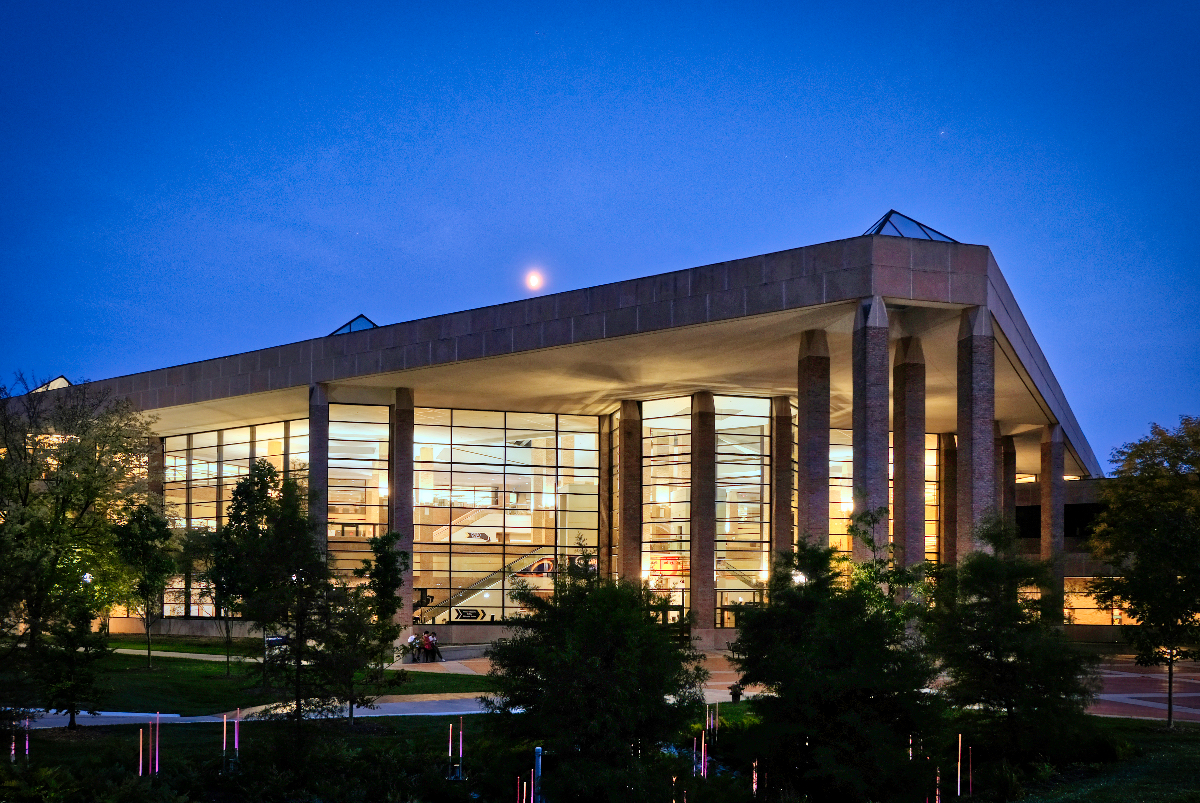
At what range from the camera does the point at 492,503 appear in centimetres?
5075

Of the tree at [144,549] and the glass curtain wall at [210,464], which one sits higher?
the glass curtain wall at [210,464]

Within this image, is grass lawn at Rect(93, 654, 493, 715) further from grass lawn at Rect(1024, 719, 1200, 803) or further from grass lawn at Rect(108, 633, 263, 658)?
grass lawn at Rect(1024, 719, 1200, 803)

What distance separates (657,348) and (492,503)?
1681 centimetres

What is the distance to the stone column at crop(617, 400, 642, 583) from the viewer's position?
157ft

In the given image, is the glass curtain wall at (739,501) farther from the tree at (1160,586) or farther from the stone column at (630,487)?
the tree at (1160,586)

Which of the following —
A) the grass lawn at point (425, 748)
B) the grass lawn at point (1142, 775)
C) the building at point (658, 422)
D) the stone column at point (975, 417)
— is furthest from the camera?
the building at point (658, 422)

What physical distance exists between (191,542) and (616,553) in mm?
19250

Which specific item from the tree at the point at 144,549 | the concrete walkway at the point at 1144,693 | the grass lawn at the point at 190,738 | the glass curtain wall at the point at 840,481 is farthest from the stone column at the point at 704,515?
the grass lawn at the point at 190,738

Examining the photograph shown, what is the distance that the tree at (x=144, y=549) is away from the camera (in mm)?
33469

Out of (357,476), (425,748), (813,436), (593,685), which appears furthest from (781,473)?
(593,685)

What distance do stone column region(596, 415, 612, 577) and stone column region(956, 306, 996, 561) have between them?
23.1m

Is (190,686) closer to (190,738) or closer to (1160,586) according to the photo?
(190,738)

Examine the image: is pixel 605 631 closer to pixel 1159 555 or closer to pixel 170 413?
pixel 1159 555

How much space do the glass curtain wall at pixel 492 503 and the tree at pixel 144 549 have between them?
49.9 ft
